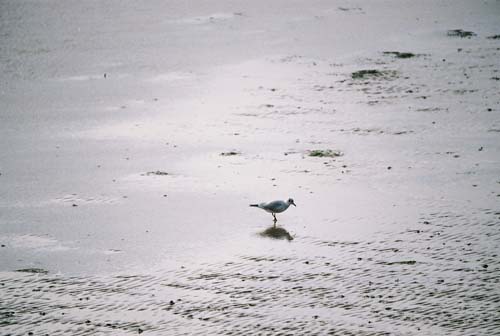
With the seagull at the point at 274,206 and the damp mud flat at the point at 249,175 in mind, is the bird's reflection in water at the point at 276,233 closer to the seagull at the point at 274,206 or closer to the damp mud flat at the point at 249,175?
the damp mud flat at the point at 249,175

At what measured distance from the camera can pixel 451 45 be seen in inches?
957

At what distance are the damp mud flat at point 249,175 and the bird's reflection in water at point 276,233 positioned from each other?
0.15 feet

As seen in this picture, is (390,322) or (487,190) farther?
(487,190)

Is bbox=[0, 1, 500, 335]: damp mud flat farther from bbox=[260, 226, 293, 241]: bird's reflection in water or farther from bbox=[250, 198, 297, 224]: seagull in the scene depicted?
bbox=[250, 198, 297, 224]: seagull

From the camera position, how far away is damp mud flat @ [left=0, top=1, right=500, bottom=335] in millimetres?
11742

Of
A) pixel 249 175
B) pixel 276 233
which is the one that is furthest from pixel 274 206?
pixel 249 175

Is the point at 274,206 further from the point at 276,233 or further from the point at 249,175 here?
the point at 249,175

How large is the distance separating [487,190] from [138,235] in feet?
19.0

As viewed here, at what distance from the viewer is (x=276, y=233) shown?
13.9 m

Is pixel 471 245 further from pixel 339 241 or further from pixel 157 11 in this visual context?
pixel 157 11

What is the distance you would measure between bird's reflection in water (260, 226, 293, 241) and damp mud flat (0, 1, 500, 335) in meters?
0.05

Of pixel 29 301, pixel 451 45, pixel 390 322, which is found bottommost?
pixel 390 322

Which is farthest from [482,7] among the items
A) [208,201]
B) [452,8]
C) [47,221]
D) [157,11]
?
[47,221]

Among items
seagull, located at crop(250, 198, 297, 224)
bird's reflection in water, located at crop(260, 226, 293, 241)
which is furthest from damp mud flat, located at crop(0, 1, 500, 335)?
seagull, located at crop(250, 198, 297, 224)
